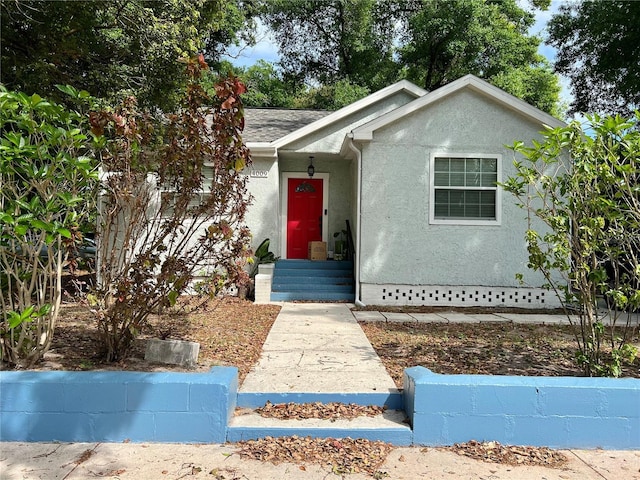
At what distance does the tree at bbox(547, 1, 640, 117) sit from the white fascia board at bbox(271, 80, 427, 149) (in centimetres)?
700

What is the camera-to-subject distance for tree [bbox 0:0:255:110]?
823 cm

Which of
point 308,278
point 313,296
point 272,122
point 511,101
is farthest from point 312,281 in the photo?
point 511,101

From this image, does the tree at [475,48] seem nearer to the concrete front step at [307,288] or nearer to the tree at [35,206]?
the concrete front step at [307,288]

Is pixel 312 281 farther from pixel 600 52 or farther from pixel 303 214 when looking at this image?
pixel 600 52

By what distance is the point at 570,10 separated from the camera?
16297mm

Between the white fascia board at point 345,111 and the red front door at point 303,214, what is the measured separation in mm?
1457

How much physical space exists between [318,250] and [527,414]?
813 cm

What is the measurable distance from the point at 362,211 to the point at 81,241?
6103 mm

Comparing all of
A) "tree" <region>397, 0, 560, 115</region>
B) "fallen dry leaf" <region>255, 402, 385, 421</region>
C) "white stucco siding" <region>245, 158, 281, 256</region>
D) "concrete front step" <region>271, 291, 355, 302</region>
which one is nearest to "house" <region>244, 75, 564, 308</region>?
"concrete front step" <region>271, 291, 355, 302</region>

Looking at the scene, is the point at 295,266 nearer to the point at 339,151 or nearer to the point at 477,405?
the point at 339,151

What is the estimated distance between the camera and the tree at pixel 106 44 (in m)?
8.23

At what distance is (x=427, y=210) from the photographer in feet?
30.4

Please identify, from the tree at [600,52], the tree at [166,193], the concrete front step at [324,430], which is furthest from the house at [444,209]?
the tree at [600,52]

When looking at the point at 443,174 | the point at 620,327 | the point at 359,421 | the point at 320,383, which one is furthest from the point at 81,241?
the point at 620,327
